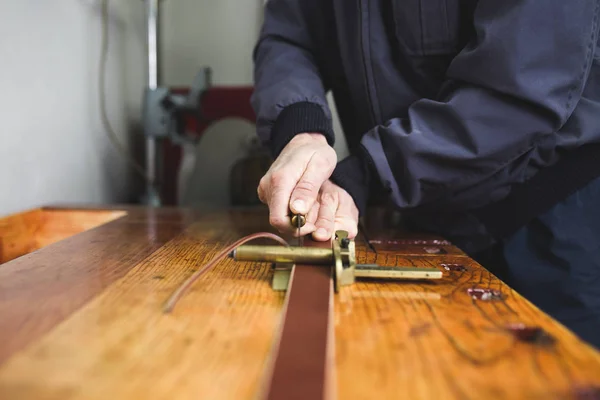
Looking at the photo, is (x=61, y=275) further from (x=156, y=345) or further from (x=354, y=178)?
(x=354, y=178)

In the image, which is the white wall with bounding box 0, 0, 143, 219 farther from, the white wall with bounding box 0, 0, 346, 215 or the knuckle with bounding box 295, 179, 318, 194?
the knuckle with bounding box 295, 179, 318, 194

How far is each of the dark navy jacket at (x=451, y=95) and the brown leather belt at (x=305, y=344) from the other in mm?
277

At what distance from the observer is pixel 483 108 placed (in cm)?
65

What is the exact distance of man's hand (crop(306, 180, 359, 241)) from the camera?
0.65 m

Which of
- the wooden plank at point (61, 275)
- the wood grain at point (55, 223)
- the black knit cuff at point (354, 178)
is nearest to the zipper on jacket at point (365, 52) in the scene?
the black knit cuff at point (354, 178)

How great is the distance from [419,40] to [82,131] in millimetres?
924

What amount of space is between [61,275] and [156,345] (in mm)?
234

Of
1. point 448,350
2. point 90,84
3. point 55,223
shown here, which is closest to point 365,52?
point 448,350

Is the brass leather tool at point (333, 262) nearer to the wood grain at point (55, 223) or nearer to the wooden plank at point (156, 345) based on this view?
the wooden plank at point (156, 345)

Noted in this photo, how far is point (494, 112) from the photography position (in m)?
0.64

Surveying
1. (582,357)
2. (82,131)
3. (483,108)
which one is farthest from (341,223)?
(82,131)

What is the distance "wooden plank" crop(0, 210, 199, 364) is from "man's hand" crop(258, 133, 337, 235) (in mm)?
187

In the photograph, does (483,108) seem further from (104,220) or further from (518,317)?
(104,220)

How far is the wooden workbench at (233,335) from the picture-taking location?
0.32 m
